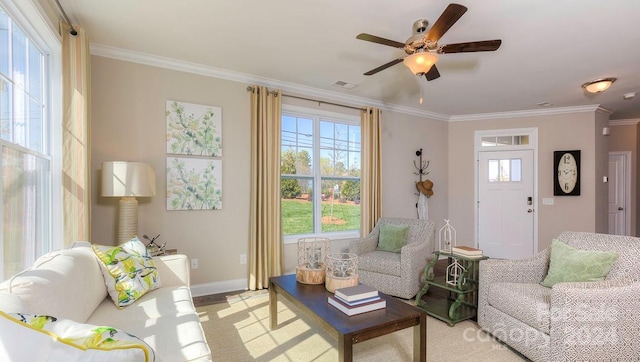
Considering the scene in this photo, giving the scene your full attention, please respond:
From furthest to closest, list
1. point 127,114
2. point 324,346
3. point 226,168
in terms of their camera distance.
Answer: point 226,168 < point 127,114 < point 324,346

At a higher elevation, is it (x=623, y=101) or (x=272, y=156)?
(x=623, y=101)

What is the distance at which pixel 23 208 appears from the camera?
6.39 feet

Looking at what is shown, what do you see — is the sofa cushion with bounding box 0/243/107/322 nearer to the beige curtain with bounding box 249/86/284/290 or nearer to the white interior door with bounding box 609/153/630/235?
the beige curtain with bounding box 249/86/284/290

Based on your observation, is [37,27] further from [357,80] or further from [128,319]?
[357,80]

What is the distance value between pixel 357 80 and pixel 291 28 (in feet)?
4.72

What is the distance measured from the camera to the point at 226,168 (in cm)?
367

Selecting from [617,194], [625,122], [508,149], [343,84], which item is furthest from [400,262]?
[625,122]

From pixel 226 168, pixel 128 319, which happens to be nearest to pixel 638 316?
pixel 128 319

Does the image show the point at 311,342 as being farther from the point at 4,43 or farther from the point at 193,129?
the point at 4,43

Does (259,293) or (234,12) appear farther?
(259,293)

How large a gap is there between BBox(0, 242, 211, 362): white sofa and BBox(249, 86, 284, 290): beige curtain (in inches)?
59.0

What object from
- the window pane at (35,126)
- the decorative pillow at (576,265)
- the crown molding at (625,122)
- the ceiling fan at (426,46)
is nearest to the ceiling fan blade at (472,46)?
the ceiling fan at (426,46)

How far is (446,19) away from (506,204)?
4.49m

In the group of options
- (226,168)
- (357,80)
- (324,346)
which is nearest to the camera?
(324,346)
